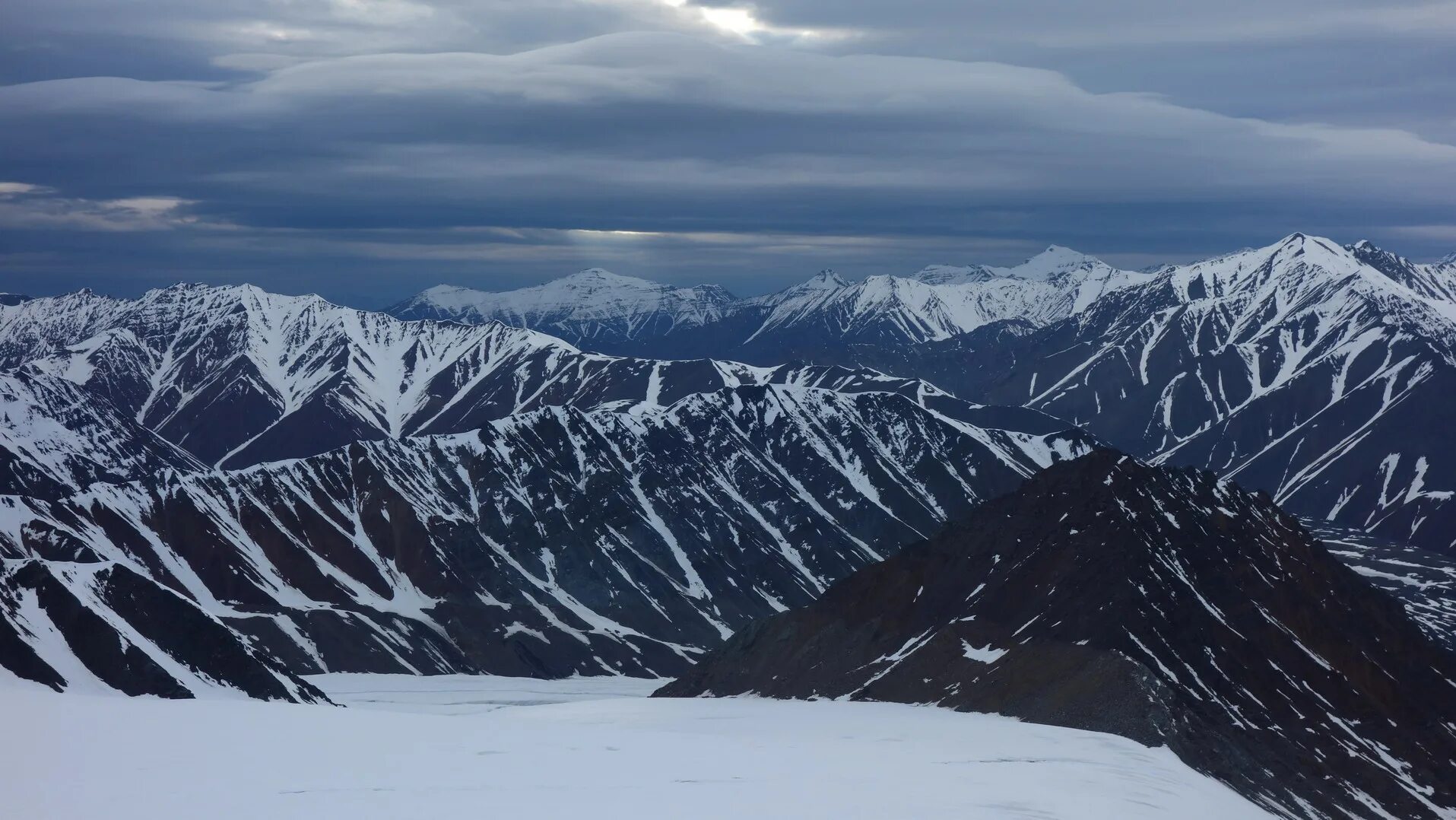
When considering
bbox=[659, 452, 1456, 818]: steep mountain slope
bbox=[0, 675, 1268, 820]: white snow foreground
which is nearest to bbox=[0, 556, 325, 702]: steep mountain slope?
bbox=[0, 675, 1268, 820]: white snow foreground

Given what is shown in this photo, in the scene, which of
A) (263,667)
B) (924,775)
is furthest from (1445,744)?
(263,667)

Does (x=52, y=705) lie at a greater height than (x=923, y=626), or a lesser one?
greater

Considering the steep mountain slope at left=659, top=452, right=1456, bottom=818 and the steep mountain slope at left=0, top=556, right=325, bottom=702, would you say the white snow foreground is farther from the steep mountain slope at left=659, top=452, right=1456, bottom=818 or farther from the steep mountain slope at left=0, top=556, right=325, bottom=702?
the steep mountain slope at left=0, top=556, right=325, bottom=702

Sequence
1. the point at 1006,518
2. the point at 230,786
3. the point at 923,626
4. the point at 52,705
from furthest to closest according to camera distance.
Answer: the point at 1006,518 < the point at 923,626 < the point at 52,705 < the point at 230,786

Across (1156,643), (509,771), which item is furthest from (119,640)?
(1156,643)

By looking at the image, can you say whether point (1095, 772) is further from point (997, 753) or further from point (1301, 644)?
point (1301, 644)
